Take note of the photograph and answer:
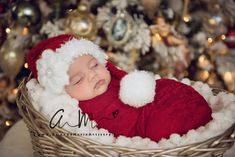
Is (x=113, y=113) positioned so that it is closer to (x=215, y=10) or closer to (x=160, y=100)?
(x=160, y=100)

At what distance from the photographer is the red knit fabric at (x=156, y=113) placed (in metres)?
0.94

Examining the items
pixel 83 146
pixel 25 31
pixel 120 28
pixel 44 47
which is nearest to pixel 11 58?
pixel 25 31

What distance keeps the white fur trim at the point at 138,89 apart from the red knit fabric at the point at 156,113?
0.02 metres

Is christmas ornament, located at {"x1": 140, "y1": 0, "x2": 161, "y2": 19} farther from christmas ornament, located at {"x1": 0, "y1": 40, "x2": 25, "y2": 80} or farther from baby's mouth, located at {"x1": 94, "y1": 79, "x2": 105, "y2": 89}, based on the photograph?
baby's mouth, located at {"x1": 94, "y1": 79, "x2": 105, "y2": 89}

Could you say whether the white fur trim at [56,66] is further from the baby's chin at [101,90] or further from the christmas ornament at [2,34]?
the christmas ornament at [2,34]

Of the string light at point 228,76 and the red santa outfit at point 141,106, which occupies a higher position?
the string light at point 228,76

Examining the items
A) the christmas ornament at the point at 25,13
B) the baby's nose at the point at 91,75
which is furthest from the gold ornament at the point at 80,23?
the baby's nose at the point at 91,75

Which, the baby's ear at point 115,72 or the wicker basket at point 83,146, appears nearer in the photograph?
the wicker basket at point 83,146

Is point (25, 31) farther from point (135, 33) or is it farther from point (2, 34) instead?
point (135, 33)

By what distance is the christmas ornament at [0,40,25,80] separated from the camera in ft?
4.85

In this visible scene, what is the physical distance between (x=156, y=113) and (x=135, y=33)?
23.3 inches

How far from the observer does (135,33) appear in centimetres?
150

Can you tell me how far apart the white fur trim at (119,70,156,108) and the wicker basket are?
188 mm

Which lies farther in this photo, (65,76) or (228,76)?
(228,76)
